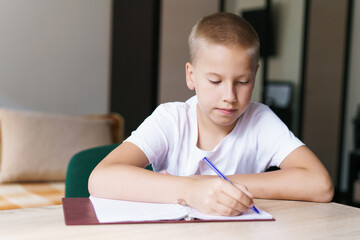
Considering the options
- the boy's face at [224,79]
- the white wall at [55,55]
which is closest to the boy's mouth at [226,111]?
the boy's face at [224,79]

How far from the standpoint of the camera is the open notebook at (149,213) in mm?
852

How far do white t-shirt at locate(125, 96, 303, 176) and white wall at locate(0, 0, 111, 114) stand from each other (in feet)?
5.77

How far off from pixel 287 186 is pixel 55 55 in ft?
7.35

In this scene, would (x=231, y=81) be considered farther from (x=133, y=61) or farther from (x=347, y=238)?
(x=133, y=61)

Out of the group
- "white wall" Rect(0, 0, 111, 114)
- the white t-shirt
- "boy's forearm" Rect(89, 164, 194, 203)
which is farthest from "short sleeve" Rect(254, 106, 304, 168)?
"white wall" Rect(0, 0, 111, 114)

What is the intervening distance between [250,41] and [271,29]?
12.3ft

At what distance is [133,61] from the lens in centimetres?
408

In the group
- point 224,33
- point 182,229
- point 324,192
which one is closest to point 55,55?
point 224,33

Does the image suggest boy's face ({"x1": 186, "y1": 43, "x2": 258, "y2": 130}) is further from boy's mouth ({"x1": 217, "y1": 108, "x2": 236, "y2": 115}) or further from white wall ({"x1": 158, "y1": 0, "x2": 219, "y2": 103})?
white wall ({"x1": 158, "y1": 0, "x2": 219, "y2": 103})

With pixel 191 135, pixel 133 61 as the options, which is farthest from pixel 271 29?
pixel 191 135

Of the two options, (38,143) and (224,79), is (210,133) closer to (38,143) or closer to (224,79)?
(224,79)

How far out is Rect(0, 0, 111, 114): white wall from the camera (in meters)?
2.84

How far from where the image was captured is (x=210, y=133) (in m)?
1.42

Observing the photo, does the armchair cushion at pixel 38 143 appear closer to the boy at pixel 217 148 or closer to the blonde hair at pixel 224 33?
the boy at pixel 217 148
